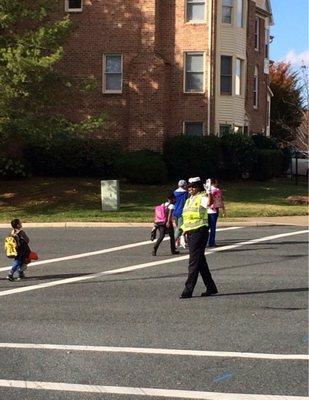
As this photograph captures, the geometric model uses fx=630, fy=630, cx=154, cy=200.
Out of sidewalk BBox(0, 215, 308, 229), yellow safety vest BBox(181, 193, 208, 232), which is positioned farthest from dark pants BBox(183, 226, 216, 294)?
sidewalk BBox(0, 215, 308, 229)

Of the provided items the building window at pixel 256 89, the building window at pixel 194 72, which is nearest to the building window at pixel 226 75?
the building window at pixel 194 72

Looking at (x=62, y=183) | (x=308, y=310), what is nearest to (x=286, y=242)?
(x=308, y=310)

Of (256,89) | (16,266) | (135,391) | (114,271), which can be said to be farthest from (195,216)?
(256,89)

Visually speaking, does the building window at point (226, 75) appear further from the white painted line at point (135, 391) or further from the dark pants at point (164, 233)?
the white painted line at point (135, 391)

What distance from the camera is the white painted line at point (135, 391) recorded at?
4996 mm

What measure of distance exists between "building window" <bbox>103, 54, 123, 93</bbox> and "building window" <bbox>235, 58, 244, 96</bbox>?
5985mm

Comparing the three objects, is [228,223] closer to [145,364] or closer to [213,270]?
[213,270]

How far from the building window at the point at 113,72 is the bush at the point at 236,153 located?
566 centimetres

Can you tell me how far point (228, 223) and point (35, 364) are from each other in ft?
45.7

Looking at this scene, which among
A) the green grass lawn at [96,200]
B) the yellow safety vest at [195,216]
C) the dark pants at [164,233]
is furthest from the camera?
the green grass lawn at [96,200]

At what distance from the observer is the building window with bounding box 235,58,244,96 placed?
104 feet

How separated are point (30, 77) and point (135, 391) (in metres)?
17.5

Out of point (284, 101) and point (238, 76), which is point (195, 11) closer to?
point (238, 76)

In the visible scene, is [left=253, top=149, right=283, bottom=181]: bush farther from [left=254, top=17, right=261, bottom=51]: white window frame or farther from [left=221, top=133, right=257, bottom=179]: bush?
[left=254, top=17, right=261, bottom=51]: white window frame
